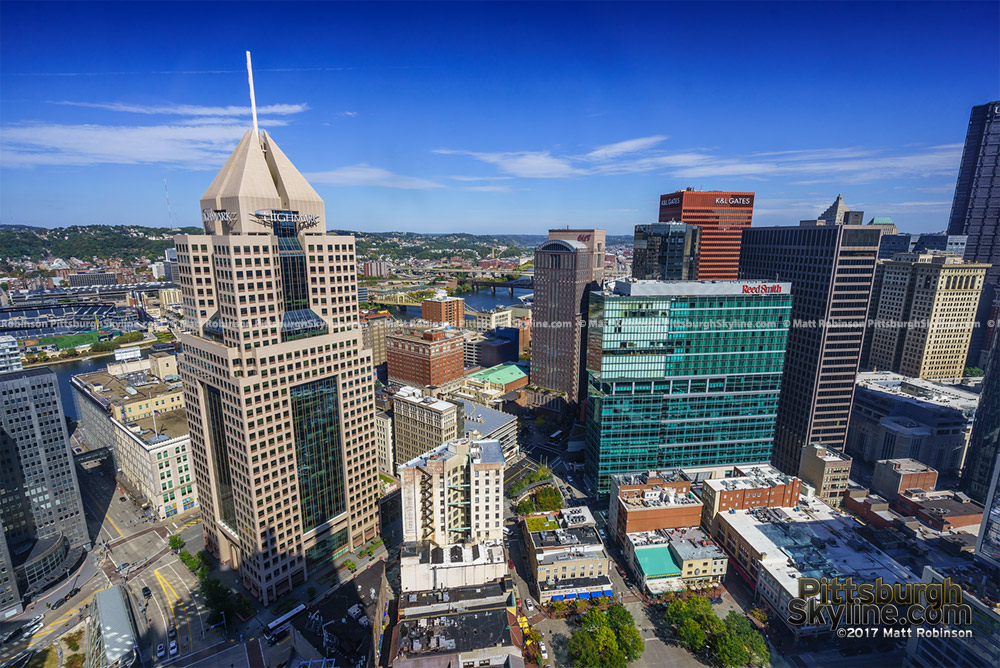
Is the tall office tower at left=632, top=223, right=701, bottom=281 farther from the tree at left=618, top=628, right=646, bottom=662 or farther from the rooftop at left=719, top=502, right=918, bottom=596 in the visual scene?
the tree at left=618, top=628, right=646, bottom=662

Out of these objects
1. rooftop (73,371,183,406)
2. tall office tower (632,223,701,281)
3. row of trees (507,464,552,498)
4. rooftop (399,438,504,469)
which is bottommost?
row of trees (507,464,552,498)

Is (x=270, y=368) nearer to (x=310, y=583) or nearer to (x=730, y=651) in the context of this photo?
(x=310, y=583)

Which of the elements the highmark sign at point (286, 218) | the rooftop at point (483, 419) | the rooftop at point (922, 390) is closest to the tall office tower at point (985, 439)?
the rooftop at point (922, 390)

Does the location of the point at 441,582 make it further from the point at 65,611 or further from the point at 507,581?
the point at 65,611

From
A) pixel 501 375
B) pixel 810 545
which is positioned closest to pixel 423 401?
pixel 501 375

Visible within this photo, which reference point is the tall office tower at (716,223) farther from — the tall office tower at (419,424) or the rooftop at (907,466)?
the tall office tower at (419,424)

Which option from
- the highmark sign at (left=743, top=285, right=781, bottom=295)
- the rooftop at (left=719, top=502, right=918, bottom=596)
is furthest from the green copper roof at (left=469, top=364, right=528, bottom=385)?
the rooftop at (left=719, top=502, right=918, bottom=596)
